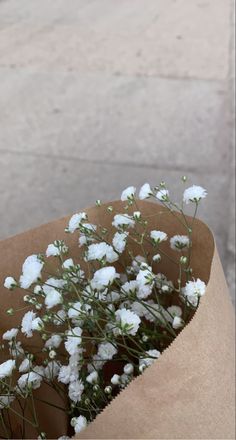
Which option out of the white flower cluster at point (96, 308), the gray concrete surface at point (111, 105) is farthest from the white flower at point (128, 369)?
the gray concrete surface at point (111, 105)

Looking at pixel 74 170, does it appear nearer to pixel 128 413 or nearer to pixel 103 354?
pixel 103 354

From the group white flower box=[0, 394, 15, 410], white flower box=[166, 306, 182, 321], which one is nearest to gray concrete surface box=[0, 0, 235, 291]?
white flower box=[166, 306, 182, 321]

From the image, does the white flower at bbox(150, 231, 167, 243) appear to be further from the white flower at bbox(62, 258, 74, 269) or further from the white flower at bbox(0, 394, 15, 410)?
the white flower at bbox(0, 394, 15, 410)

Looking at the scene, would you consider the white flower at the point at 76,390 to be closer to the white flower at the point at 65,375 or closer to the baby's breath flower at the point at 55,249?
the white flower at the point at 65,375

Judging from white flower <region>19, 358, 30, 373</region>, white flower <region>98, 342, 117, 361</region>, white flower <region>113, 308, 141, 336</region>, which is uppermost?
white flower <region>113, 308, 141, 336</region>

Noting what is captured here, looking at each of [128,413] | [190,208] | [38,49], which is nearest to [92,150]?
[190,208]

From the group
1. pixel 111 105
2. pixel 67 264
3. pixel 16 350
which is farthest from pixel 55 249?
pixel 111 105
